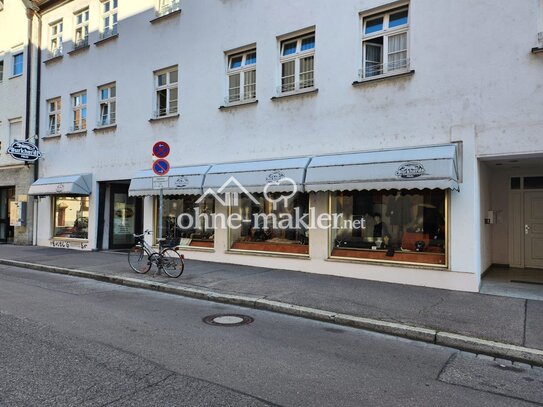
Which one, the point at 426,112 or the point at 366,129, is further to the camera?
the point at 366,129

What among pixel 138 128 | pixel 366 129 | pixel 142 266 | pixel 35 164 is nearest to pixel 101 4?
pixel 138 128

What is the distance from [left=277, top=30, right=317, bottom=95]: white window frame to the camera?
11125 mm

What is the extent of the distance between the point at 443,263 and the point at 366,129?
3503 mm

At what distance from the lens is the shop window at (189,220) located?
43.4 feet

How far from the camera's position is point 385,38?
33.0 ft

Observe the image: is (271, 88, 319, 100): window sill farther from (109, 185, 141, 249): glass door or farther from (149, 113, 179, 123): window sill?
(109, 185, 141, 249): glass door

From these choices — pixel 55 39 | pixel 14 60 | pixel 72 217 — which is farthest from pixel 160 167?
pixel 14 60

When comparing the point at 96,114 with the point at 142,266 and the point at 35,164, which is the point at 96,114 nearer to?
the point at 35,164

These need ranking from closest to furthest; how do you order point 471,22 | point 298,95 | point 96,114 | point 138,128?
point 471,22
point 298,95
point 138,128
point 96,114

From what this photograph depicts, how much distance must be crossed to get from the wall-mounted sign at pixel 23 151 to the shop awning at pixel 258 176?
33.1ft

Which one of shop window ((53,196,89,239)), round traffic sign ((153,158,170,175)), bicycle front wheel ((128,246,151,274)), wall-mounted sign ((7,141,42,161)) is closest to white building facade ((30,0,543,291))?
shop window ((53,196,89,239))

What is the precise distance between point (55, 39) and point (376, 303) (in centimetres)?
1804

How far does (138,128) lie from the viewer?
14.8m

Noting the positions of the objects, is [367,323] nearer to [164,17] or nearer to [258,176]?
[258,176]
